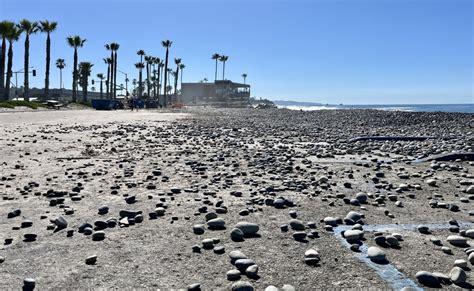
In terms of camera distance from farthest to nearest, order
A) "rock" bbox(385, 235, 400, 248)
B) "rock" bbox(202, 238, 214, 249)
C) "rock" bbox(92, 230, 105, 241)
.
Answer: "rock" bbox(92, 230, 105, 241), "rock" bbox(385, 235, 400, 248), "rock" bbox(202, 238, 214, 249)

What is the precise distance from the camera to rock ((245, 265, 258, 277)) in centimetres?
404

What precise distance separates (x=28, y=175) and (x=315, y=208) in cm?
591

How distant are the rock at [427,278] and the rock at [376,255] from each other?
478 mm

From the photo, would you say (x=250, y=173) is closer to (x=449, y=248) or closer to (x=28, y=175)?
(x=28, y=175)

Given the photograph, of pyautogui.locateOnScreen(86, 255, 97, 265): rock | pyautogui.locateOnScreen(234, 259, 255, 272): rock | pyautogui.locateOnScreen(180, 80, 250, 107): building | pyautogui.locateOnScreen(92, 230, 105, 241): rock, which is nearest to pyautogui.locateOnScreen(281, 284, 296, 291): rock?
pyautogui.locateOnScreen(234, 259, 255, 272): rock

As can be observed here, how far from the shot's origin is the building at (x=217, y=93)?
156500 millimetres

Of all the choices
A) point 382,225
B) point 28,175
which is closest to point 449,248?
point 382,225

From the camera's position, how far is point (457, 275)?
3.94 m

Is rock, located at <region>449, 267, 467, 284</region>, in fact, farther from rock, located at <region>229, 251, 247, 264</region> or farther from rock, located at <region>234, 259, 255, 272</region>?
rock, located at <region>229, 251, 247, 264</region>

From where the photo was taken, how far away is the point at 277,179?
896 cm

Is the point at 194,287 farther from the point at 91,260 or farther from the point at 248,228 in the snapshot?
the point at 248,228

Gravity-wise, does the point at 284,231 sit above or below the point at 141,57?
below

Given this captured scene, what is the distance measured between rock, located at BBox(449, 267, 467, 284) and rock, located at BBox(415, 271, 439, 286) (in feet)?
0.54

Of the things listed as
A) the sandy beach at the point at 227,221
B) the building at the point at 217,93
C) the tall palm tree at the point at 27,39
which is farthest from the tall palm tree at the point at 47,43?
the building at the point at 217,93
